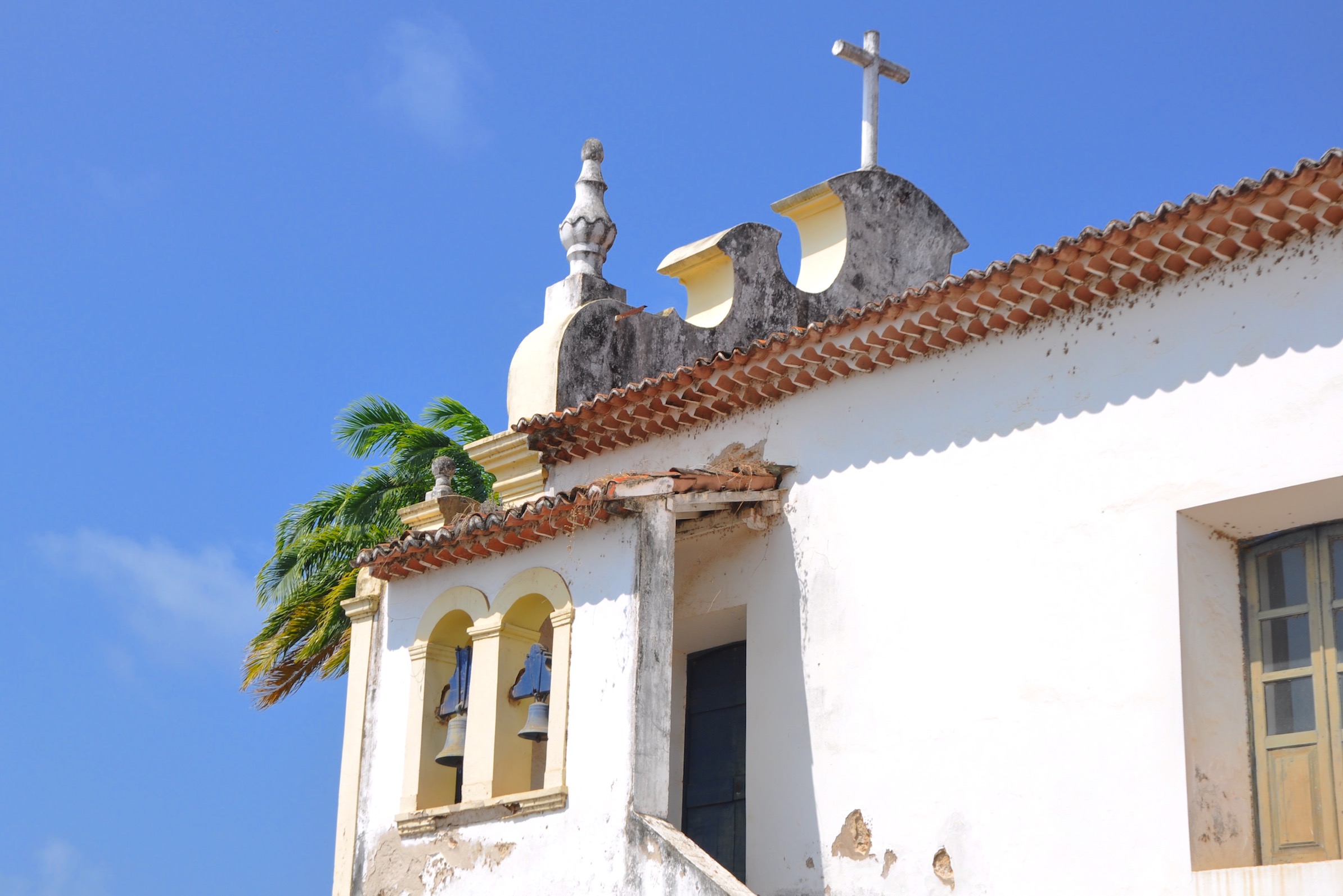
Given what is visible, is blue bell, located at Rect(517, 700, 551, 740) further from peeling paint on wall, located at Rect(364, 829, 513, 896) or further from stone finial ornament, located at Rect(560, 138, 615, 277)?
stone finial ornament, located at Rect(560, 138, 615, 277)

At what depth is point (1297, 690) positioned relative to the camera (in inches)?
306

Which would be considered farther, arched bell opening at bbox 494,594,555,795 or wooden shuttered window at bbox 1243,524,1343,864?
arched bell opening at bbox 494,594,555,795

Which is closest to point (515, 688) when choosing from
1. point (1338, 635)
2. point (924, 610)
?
point (924, 610)

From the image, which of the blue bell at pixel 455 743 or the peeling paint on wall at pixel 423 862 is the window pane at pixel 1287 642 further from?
the blue bell at pixel 455 743

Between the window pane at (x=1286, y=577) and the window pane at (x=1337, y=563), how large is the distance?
0.15 m

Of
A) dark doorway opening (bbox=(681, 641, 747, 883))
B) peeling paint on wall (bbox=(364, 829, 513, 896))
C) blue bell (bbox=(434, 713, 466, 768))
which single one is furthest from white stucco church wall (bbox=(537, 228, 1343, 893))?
blue bell (bbox=(434, 713, 466, 768))

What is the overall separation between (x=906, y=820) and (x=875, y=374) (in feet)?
8.96

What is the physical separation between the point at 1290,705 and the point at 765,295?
622 cm

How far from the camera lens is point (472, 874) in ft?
31.9

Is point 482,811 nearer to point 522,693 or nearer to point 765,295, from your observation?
point 522,693

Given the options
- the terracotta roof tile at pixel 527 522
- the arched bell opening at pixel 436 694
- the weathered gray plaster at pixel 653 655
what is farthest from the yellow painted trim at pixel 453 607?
the weathered gray plaster at pixel 653 655

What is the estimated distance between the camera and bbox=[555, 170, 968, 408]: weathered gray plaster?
1262 centimetres

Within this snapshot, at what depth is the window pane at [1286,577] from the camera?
7969 mm

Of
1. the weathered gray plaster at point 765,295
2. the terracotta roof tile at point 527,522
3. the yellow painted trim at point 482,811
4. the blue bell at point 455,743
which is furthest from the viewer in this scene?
the weathered gray plaster at point 765,295
